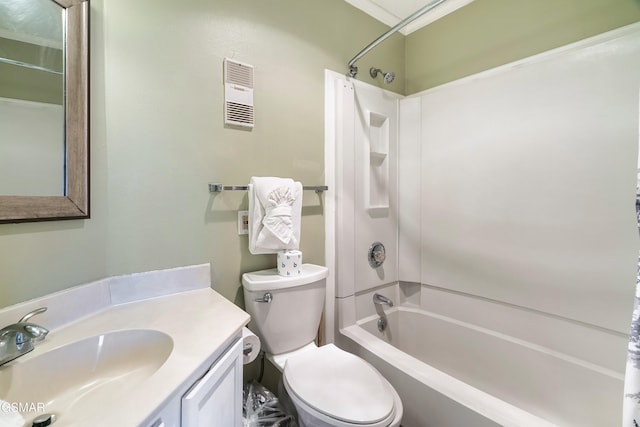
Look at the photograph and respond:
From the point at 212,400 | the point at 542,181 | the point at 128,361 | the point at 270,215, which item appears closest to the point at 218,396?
the point at 212,400

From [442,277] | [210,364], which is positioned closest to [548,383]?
[442,277]

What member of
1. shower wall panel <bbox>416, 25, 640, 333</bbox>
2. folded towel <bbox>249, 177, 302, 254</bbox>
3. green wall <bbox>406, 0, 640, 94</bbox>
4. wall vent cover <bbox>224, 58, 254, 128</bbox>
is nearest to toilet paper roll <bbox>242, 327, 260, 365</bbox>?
folded towel <bbox>249, 177, 302, 254</bbox>

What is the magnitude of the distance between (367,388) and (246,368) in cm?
67

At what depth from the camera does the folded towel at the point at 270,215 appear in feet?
4.09

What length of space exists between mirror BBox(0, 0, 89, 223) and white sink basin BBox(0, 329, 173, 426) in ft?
1.36

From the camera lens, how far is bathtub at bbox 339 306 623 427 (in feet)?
3.40

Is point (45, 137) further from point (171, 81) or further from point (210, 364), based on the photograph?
point (210, 364)

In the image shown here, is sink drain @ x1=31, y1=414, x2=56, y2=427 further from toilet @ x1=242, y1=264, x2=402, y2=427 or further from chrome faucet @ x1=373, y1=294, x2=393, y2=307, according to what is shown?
chrome faucet @ x1=373, y1=294, x2=393, y2=307

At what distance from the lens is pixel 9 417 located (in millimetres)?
461

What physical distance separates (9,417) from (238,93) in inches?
50.3

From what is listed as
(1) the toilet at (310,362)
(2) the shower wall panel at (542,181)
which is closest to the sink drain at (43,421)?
(1) the toilet at (310,362)

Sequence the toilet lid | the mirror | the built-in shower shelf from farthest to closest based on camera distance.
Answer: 1. the built-in shower shelf
2. the toilet lid
3. the mirror

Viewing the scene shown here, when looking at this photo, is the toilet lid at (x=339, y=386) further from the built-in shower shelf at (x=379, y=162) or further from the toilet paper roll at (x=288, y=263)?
the built-in shower shelf at (x=379, y=162)

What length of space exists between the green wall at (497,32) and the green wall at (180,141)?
0.81 m
